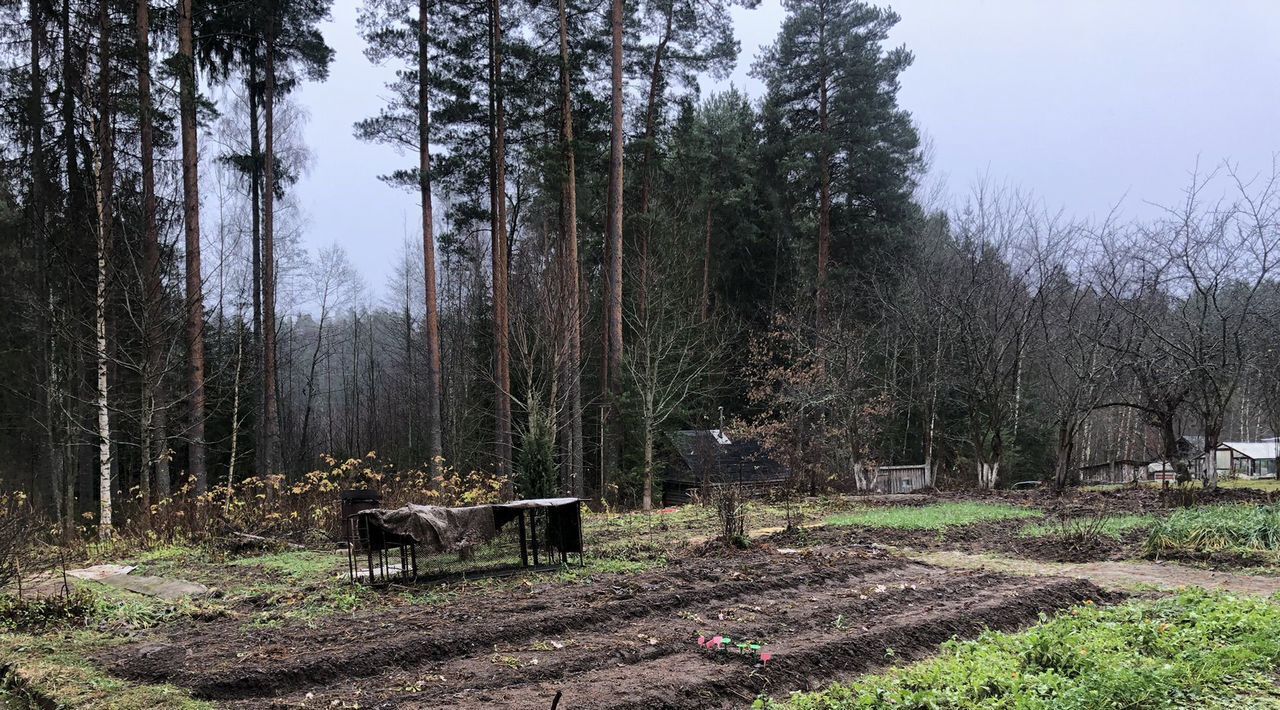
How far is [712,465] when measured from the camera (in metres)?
19.2

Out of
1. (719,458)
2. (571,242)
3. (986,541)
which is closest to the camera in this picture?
(986,541)

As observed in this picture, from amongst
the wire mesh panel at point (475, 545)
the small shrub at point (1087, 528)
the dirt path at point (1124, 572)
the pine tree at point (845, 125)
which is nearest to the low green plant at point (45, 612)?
the wire mesh panel at point (475, 545)

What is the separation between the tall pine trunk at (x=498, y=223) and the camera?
55.1 ft

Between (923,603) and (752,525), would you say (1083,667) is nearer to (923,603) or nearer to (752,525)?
(923,603)

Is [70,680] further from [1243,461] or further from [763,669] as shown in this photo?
[1243,461]

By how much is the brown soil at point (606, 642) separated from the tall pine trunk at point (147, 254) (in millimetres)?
6753

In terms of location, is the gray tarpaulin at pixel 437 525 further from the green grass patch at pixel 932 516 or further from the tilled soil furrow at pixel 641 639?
the green grass patch at pixel 932 516

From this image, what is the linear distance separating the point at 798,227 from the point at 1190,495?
1502 cm

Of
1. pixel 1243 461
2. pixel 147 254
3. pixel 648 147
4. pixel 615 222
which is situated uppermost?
pixel 648 147

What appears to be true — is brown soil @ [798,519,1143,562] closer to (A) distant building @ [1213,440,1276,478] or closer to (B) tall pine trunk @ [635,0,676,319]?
(B) tall pine trunk @ [635,0,676,319]

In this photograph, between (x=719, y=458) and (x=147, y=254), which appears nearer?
(x=147, y=254)

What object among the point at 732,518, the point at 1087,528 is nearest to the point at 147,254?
the point at 732,518

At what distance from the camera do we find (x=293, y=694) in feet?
15.6

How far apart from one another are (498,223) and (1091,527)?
13.5 meters
